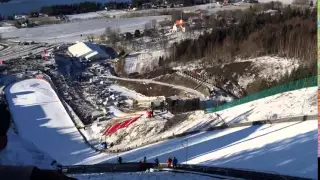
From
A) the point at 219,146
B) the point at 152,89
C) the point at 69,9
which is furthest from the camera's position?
the point at 69,9

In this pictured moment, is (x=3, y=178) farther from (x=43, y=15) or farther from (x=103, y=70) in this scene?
(x=43, y=15)

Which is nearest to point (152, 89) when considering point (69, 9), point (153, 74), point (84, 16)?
point (153, 74)

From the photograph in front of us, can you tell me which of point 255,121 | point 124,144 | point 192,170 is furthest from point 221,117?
point 192,170

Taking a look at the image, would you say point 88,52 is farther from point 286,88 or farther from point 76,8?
point 76,8

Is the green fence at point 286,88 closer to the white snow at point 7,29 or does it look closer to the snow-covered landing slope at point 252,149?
the snow-covered landing slope at point 252,149

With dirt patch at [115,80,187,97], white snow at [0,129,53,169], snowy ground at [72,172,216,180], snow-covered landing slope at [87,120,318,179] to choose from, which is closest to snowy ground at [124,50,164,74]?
dirt patch at [115,80,187,97]
